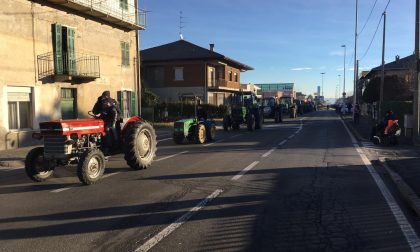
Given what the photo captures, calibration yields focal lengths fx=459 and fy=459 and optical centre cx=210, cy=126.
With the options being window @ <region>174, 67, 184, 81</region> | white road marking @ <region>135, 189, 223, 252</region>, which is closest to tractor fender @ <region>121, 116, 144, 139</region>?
white road marking @ <region>135, 189, 223, 252</region>

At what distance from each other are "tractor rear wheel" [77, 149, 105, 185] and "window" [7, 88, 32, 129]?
10648 millimetres

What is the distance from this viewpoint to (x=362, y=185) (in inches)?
380

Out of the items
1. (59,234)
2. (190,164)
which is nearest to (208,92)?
(190,164)

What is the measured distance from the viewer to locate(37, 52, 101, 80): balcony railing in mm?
20812

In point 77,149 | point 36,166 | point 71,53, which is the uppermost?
point 71,53

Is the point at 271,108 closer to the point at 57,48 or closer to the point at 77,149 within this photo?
the point at 57,48

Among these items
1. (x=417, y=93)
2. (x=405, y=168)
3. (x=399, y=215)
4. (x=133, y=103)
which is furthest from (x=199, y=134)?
(x=399, y=215)

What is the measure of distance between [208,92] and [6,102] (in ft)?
110

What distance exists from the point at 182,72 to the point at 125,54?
21.5 m

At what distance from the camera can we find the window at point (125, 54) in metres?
28.5

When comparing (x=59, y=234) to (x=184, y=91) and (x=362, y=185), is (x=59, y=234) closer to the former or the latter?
(x=362, y=185)

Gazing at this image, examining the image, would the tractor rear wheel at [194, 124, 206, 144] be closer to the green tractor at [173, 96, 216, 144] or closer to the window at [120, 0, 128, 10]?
the green tractor at [173, 96, 216, 144]

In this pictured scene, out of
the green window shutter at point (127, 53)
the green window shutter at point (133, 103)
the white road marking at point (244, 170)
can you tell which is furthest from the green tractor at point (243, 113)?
the white road marking at point (244, 170)

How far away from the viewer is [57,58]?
21500 millimetres
